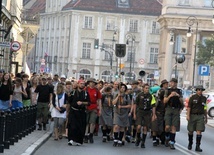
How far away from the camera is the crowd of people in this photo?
85.9ft

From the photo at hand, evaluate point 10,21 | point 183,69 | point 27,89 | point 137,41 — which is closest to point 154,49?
point 137,41

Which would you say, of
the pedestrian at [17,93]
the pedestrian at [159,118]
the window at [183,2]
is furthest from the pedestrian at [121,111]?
the window at [183,2]

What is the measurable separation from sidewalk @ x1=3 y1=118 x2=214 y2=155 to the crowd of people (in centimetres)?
63

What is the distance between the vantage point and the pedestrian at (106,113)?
95.0 feet

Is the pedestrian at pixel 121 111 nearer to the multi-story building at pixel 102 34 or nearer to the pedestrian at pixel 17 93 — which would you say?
the pedestrian at pixel 17 93

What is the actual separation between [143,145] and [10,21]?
36.1 metres

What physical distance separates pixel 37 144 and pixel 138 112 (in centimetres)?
372

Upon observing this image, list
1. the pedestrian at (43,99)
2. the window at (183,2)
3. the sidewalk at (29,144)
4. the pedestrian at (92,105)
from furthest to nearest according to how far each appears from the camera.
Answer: the window at (183,2) → the pedestrian at (43,99) → the pedestrian at (92,105) → the sidewalk at (29,144)

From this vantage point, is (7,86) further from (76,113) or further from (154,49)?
(154,49)

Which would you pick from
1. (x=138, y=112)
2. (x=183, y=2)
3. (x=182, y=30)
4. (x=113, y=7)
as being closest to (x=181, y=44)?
(x=182, y=30)

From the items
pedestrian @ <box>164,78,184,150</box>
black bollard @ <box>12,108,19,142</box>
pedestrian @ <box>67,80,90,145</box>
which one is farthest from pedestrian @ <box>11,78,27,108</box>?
pedestrian @ <box>164,78,184,150</box>

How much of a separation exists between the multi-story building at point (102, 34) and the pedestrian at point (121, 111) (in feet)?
360

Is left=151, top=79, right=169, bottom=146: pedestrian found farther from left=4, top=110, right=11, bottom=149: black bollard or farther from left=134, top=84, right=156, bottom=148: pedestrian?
left=4, top=110, right=11, bottom=149: black bollard

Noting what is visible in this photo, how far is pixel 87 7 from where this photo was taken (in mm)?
138875
